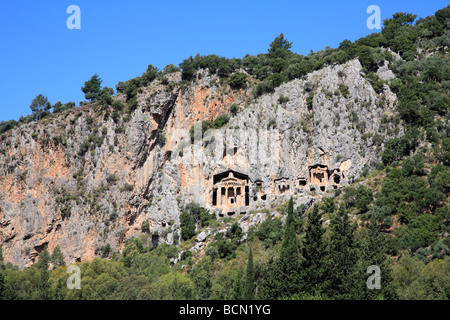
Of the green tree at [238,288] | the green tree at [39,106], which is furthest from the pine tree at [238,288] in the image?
the green tree at [39,106]

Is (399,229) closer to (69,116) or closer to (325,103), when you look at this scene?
Answer: (325,103)

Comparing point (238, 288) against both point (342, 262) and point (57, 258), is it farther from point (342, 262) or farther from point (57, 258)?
point (57, 258)

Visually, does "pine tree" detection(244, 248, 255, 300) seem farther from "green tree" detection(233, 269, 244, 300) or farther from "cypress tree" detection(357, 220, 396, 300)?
"cypress tree" detection(357, 220, 396, 300)

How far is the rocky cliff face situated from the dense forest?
2.59 metres

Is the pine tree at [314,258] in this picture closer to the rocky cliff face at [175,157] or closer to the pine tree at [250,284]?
the pine tree at [250,284]

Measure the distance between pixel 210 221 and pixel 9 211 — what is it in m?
34.5

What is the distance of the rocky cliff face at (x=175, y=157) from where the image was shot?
365 feet

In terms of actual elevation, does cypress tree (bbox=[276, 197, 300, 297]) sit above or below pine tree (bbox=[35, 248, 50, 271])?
below

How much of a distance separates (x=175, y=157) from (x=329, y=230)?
106ft

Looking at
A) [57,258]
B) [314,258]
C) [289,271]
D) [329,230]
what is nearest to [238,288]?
[289,271]

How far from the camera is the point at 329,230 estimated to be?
3743 inches

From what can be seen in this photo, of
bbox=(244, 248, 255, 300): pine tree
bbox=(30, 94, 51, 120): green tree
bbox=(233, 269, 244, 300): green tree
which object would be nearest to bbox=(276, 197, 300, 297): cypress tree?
bbox=(244, 248, 255, 300): pine tree

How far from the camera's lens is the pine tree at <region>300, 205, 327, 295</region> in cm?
7971

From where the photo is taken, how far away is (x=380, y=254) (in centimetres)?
8031
